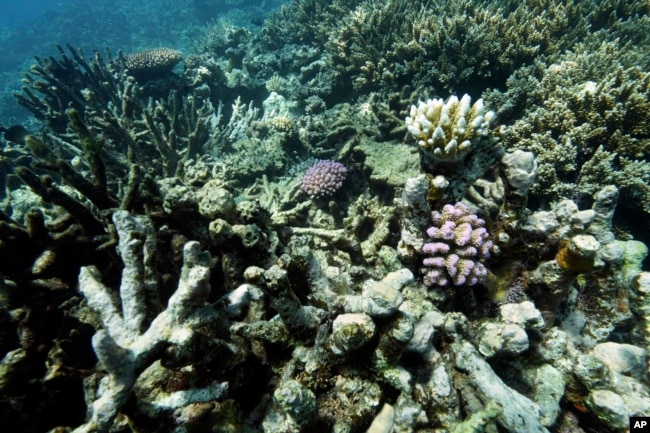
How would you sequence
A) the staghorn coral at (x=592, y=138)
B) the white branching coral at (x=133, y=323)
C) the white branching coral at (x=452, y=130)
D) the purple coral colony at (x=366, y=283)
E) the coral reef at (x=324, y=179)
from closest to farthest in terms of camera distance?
the white branching coral at (x=133, y=323)
the purple coral colony at (x=366, y=283)
the white branching coral at (x=452, y=130)
the staghorn coral at (x=592, y=138)
the coral reef at (x=324, y=179)

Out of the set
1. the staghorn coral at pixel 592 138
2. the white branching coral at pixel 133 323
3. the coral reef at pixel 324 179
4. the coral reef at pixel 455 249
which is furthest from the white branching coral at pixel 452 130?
the white branching coral at pixel 133 323

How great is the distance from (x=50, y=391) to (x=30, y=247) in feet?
3.79

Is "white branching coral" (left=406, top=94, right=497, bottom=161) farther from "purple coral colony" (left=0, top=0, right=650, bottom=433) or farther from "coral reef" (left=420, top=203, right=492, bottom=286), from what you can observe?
"coral reef" (left=420, top=203, right=492, bottom=286)

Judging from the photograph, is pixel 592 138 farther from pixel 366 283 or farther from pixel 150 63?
pixel 150 63

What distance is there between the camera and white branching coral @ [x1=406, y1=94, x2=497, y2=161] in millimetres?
2525

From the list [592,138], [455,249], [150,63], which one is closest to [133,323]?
[455,249]

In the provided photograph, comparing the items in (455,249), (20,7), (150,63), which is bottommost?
(455,249)

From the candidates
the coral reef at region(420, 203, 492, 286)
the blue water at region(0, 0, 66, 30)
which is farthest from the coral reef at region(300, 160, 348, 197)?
the blue water at region(0, 0, 66, 30)

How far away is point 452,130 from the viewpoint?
8.48 feet

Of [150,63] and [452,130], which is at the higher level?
[150,63]

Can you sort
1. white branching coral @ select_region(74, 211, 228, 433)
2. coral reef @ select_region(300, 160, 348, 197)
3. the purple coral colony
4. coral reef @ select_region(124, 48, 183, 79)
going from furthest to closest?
coral reef @ select_region(124, 48, 183, 79)
coral reef @ select_region(300, 160, 348, 197)
the purple coral colony
white branching coral @ select_region(74, 211, 228, 433)

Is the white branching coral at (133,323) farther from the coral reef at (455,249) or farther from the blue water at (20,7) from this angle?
the blue water at (20,7)

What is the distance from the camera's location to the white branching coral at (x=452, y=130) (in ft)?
8.28

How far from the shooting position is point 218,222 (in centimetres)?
246
